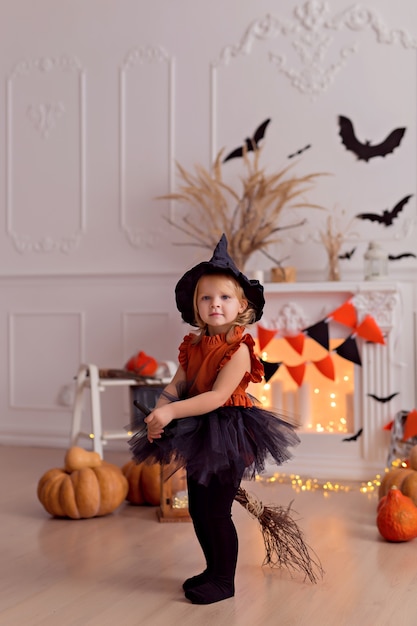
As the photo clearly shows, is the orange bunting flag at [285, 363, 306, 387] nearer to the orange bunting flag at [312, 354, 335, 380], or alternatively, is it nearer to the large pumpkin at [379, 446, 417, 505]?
the orange bunting flag at [312, 354, 335, 380]

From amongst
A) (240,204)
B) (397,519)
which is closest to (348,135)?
(240,204)

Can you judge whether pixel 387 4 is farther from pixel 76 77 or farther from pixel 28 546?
pixel 28 546

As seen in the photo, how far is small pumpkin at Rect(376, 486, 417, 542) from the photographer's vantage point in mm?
2920

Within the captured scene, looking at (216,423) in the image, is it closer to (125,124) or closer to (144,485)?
(144,485)

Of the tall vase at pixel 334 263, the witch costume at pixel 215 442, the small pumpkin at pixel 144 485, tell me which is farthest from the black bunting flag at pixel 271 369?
the witch costume at pixel 215 442

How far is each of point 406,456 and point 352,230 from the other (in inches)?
50.6

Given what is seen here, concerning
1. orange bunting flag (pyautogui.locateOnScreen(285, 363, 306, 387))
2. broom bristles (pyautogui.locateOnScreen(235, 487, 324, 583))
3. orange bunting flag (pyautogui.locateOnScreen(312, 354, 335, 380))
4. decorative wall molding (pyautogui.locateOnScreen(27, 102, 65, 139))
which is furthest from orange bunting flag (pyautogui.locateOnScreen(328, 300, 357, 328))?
decorative wall molding (pyautogui.locateOnScreen(27, 102, 65, 139))

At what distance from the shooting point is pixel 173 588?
8.04ft

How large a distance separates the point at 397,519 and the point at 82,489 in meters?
1.20

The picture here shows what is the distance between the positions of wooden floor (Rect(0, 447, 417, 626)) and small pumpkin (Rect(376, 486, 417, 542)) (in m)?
0.04

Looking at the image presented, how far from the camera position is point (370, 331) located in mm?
4129

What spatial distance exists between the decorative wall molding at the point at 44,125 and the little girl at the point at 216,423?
2865 mm

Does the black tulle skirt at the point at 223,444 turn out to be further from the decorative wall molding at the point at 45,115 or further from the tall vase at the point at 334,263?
the decorative wall molding at the point at 45,115

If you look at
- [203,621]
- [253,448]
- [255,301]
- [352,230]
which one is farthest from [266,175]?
[203,621]
